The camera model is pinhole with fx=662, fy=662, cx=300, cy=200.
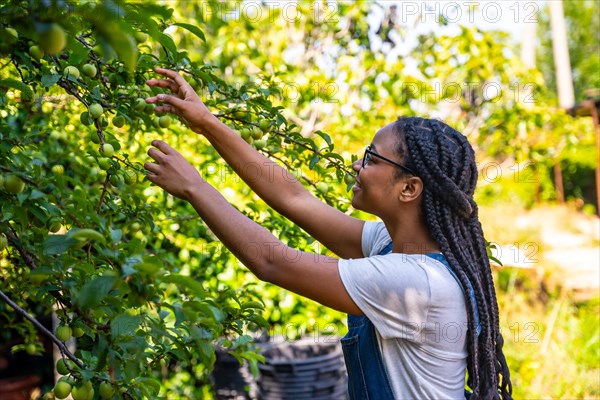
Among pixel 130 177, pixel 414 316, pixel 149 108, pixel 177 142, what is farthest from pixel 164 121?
pixel 177 142

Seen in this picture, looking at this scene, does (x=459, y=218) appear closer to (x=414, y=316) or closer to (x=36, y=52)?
(x=414, y=316)

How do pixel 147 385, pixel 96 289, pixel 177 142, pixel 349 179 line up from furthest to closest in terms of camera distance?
pixel 177 142 → pixel 349 179 → pixel 147 385 → pixel 96 289

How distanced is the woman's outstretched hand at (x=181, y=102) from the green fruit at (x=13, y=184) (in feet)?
1.20

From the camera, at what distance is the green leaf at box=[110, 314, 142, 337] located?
100 centimetres

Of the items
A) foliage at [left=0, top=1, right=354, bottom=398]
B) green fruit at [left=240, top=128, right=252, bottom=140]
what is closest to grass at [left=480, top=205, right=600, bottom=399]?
foliage at [left=0, top=1, right=354, bottom=398]

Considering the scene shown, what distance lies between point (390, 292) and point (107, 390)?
1.80 ft

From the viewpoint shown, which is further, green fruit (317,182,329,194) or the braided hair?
green fruit (317,182,329,194)

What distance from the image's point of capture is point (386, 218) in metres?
1.49

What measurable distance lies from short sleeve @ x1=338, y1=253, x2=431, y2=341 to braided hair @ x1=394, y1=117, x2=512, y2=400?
12 centimetres

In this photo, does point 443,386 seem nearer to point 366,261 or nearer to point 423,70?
point 366,261

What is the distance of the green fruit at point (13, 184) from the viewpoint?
1.11 metres

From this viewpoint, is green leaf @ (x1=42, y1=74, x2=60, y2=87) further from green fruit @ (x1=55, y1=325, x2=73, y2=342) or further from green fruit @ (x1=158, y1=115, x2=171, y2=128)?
green fruit @ (x1=55, y1=325, x2=73, y2=342)

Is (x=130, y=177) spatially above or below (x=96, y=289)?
above

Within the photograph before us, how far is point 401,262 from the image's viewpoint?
4.33ft
